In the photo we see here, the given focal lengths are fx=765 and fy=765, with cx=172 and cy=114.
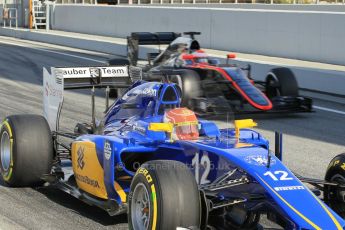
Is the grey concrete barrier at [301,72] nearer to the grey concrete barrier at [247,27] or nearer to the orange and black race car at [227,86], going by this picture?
the grey concrete barrier at [247,27]

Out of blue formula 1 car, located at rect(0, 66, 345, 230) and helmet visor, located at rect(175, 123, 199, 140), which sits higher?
helmet visor, located at rect(175, 123, 199, 140)

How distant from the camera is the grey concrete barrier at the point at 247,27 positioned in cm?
1990

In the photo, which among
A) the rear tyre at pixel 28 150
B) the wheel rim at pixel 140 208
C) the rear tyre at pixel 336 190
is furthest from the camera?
the rear tyre at pixel 28 150

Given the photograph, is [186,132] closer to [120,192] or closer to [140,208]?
[120,192]

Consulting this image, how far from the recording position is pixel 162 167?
18.8ft

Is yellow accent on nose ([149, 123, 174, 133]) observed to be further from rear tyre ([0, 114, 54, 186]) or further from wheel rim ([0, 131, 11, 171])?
wheel rim ([0, 131, 11, 171])

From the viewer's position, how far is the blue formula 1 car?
5543 mm

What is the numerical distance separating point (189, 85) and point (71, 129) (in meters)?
2.56

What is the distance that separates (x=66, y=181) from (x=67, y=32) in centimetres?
2772

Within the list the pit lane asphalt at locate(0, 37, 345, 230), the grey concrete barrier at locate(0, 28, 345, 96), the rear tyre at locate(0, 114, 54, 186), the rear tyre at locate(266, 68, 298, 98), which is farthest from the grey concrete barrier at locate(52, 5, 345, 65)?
the rear tyre at locate(0, 114, 54, 186)

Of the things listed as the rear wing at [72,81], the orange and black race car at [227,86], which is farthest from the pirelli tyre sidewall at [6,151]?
the orange and black race car at [227,86]

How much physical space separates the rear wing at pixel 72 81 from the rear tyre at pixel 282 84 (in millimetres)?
5434

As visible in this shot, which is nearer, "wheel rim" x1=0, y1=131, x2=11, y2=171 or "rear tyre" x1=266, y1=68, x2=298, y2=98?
Result: "wheel rim" x1=0, y1=131, x2=11, y2=171

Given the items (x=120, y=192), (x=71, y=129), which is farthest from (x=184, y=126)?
(x=71, y=129)
